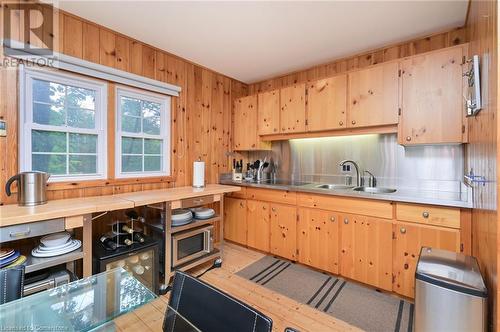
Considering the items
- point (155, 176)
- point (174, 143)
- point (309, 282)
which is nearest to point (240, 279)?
point (309, 282)

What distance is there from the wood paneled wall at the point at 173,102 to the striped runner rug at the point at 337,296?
151 centimetres

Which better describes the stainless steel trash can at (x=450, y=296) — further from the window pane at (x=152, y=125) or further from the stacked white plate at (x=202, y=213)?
the window pane at (x=152, y=125)

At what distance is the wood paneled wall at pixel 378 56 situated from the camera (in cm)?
223

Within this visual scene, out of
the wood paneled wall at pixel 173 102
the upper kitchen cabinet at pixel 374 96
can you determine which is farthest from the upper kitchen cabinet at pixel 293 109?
the wood paneled wall at pixel 173 102

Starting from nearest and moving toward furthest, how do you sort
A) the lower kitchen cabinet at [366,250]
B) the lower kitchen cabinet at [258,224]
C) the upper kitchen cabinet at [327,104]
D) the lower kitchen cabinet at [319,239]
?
the lower kitchen cabinet at [366,250] < the lower kitchen cabinet at [319,239] < the upper kitchen cabinet at [327,104] < the lower kitchen cabinet at [258,224]

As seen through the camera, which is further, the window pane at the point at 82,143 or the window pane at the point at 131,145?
the window pane at the point at 131,145

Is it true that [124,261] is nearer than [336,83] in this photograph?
Yes

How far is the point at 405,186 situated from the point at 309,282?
4.69ft

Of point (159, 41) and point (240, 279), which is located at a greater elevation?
point (159, 41)

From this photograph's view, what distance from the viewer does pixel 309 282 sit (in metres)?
2.29

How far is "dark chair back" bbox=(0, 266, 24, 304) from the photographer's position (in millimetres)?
990

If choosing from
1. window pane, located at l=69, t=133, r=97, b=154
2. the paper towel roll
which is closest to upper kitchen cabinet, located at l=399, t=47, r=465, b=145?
the paper towel roll

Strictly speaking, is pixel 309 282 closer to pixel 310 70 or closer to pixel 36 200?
pixel 36 200

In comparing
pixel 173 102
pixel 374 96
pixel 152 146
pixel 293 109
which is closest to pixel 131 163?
pixel 152 146
